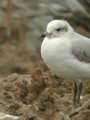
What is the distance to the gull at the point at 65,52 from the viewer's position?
471 cm

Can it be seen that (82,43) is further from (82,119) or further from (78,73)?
(82,119)

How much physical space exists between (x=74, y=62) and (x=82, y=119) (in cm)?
60

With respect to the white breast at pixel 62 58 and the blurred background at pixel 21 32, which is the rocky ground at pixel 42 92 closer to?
the blurred background at pixel 21 32

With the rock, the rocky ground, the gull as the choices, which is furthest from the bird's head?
the rock

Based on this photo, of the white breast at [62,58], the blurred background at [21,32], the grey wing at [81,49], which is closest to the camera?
the white breast at [62,58]

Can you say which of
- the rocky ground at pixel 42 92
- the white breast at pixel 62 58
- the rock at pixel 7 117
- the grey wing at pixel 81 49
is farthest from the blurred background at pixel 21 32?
the rock at pixel 7 117

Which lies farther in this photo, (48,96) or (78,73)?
(48,96)

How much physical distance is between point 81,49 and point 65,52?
27 cm

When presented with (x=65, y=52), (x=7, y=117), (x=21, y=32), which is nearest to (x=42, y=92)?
(x=7, y=117)

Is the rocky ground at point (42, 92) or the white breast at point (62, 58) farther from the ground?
the white breast at point (62, 58)

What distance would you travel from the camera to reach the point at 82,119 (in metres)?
4.71

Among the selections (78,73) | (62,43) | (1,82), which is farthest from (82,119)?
(1,82)

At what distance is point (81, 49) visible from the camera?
194 inches

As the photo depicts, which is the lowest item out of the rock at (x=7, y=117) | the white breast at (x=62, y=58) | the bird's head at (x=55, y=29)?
the rock at (x=7, y=117)
